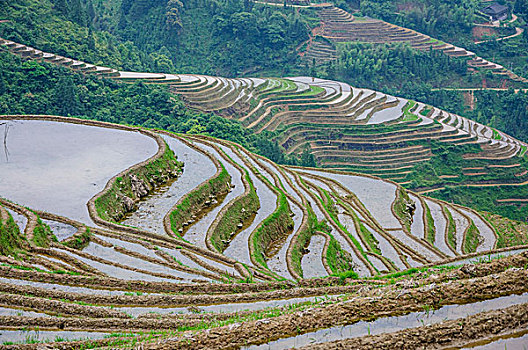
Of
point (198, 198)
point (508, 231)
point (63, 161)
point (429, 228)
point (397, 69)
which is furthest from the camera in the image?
point (397, 69)

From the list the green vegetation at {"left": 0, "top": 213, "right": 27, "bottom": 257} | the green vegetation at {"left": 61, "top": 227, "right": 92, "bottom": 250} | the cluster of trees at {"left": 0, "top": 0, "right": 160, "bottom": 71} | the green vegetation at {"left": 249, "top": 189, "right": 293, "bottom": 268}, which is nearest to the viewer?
the green vegetation at {"left": 0, "top": 213, "right": 27, "bottom": 257}

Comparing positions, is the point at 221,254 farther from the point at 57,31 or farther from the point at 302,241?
the point at 57,31

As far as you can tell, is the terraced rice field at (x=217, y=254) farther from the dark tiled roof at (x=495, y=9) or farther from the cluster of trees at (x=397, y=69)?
the dark tiled roof at (x=495, y=9)

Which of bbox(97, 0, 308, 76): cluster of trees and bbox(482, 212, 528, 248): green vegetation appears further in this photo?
bbox(97, 0, 308, 76): cluster of trees

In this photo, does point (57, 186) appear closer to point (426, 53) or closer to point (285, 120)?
point (285, 120)

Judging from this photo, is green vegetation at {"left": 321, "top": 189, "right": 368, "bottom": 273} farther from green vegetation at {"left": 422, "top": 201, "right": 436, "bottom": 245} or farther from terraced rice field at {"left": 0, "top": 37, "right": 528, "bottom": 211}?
terraced rice field at {"left": 0, "top": 37, "right": 528, "bottom": 211}

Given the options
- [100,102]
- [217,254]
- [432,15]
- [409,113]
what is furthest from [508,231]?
[432,15]

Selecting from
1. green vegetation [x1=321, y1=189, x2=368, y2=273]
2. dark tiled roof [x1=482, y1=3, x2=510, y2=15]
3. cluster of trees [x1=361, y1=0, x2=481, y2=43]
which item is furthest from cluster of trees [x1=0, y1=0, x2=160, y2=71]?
dark tiled roof [x1=482, y1=3, x2=510, y2=15]

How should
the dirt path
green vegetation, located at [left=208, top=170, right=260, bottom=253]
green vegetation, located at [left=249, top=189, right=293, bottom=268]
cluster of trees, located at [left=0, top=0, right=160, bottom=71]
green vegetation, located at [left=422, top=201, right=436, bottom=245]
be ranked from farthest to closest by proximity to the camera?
cluster of trees, located at [left=0, top=0, right=160, bottom=71] → green vegetation, located at [left=422, top=201, right=436, bottom=245] → green vegetation, located at [left=208, top=170, right=260, bottom=253] → green vegetation, located at [left=249, top=189, right=293, bottom=268] → the dirt path
